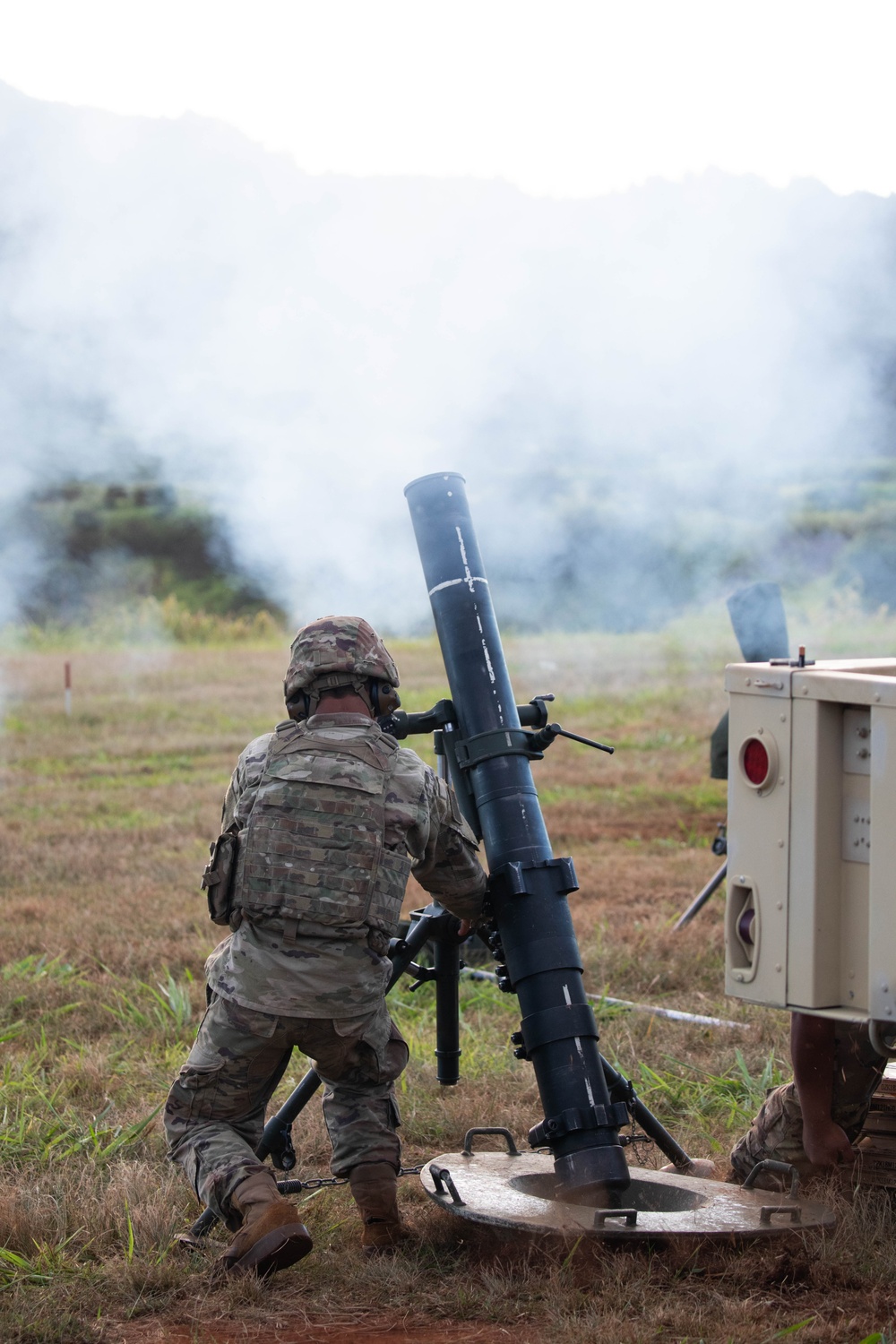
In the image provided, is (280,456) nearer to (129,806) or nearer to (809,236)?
(809,236)

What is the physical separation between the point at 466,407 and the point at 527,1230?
5.43 m

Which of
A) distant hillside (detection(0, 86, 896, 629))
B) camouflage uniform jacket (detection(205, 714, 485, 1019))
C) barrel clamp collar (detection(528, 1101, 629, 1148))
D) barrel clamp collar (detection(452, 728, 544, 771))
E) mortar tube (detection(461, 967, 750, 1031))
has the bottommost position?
mortar tube (detection(461, 967, 750, 1031))

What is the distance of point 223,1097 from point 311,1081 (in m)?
0.34

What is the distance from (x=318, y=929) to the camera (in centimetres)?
333

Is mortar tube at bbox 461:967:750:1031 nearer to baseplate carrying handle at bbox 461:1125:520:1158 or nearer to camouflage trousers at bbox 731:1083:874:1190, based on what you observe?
baseplate carrying handle at bbox 461:1125:520:1158

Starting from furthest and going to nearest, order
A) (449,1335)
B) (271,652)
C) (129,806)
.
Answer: (271,652), (129,806), (449,1335)

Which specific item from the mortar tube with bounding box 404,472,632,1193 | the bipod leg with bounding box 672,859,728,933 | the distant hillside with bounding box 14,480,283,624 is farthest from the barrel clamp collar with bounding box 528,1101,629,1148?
the distant hillside with bounding box 14,480,283,624

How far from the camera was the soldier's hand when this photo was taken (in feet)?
11.5

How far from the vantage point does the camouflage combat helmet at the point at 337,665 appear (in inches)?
139

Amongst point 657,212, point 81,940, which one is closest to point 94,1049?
point 81,940

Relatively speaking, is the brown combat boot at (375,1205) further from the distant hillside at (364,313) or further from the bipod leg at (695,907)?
the distant hillside at (364,313)

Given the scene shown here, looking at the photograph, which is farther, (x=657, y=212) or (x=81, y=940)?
(x=657, y=212)

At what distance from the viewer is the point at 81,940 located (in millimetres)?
6402

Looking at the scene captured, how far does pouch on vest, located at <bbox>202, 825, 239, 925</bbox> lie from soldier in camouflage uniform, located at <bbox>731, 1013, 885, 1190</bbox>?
1385 millimetres
